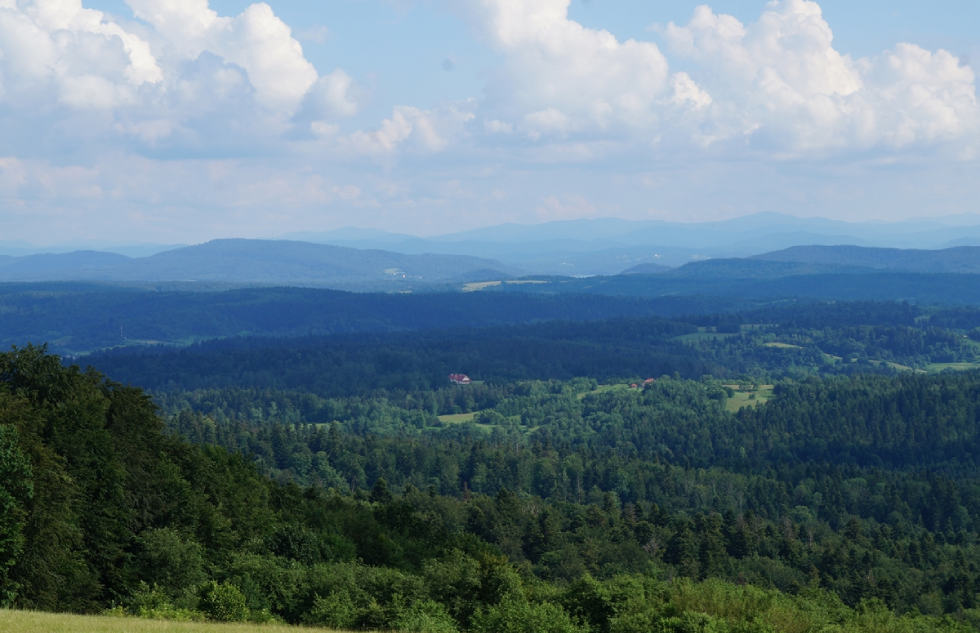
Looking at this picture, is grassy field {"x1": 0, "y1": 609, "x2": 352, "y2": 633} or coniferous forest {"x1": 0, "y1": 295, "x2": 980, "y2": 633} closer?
grassy field {"x1": 0, "y1": 609, "x2": 352, "y2": 633}

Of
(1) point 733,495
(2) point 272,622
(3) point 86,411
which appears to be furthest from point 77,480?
(1) point 733,495

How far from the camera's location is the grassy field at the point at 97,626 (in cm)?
3322

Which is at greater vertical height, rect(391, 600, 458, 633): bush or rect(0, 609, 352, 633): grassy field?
rect(0, 609, 352, 633): grassy field

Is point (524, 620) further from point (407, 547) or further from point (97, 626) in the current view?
point (407, 547)

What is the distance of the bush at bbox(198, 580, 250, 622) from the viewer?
46.5 meters

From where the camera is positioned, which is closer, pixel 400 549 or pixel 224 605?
pixel 224 605

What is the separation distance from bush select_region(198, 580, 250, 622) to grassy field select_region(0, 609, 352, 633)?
6277 millimetres

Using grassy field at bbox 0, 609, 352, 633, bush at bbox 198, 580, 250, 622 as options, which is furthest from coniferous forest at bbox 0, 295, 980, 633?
grassy field at bbox 0, 609, 352, 633

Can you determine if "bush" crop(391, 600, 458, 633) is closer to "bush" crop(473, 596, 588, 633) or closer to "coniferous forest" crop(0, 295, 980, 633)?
"coniferous forest" crop(0, 295, 980, 633)

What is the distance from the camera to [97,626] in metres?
35.3

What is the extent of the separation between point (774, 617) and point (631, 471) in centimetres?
13049

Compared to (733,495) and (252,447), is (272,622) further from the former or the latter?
(252,447)

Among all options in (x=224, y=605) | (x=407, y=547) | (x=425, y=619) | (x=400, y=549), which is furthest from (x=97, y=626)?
(x=407, y=547)

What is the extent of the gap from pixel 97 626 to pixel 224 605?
12.1 m
